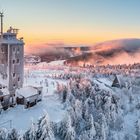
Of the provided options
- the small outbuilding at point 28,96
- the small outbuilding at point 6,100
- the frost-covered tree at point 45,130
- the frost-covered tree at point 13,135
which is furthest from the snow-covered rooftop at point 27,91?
the frost-covered tree at point 13,135

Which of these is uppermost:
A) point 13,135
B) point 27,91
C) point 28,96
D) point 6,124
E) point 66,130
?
point 27,91

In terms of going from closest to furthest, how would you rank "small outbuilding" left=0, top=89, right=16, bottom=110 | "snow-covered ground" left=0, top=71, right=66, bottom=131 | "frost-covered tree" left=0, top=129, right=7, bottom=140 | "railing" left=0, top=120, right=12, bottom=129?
"frost-covered tree" left=0, top=129, right=7, bottom=140, "railing" left=0, top=120, right=12, bottom=129, "snow-covered ground" left=0, top=71, right=66, bottom=131, "small outbuilding" left=0, top=89, right=16, bottom=110

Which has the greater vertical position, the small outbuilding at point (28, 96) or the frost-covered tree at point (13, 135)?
the small outbuilding at point (28, 96)

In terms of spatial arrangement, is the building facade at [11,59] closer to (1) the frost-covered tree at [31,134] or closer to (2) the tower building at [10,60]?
(2) the tower building at [10,60]

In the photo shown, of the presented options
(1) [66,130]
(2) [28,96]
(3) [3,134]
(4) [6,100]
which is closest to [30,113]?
(2) [28,96]

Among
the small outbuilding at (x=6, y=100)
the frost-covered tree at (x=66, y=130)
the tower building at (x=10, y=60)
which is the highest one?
the tower building at (x=10, y=60)

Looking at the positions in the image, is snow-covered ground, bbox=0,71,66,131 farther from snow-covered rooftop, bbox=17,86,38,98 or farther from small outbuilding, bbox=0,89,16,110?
snow-covered rooftop, bbox=17,86,38,98

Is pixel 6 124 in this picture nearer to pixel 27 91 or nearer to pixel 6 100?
pixel 6 100

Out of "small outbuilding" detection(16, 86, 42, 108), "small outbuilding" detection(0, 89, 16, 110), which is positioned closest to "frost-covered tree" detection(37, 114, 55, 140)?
"small outbuilding" detection(0, 89, 16, 110)
